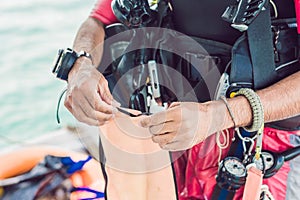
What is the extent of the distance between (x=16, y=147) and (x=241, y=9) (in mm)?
1387

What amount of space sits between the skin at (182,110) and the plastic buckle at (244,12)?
13 centimetres

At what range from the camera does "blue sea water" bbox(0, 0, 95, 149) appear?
247 cm

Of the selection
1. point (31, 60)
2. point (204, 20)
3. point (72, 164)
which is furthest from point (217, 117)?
point (31, 60)

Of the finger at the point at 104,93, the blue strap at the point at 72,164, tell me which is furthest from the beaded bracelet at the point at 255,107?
the blue strap at the point at 72,164

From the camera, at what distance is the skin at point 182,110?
0.83 metres

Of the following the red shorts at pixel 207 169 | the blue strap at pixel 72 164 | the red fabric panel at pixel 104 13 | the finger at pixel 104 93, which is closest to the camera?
the finger at pixel 104 93

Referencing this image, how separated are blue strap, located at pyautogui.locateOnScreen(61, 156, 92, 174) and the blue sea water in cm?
42

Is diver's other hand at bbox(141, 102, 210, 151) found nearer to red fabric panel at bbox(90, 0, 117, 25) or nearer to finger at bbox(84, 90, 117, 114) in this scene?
finger at bbox(84, 90, 117, 114)

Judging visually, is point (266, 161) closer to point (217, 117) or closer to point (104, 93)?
point (217, 117)

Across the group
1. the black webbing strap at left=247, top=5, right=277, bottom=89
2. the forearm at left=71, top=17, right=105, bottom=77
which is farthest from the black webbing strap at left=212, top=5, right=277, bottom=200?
the forearm at left=71, top=17, right=105, bottom=77

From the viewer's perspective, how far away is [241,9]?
86 cm

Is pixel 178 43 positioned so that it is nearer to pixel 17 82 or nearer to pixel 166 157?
pixel 166 157

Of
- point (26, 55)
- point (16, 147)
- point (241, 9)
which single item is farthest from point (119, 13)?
point (26, 55)

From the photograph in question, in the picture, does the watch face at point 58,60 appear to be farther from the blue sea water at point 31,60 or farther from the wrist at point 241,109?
the blue sea water at point 31,60
